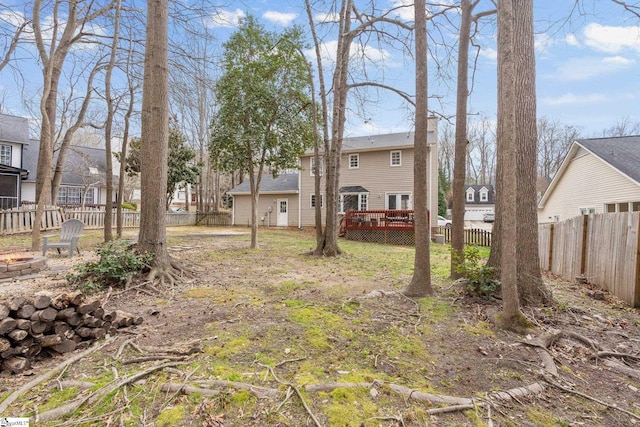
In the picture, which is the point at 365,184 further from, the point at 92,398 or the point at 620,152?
the point at 92,398

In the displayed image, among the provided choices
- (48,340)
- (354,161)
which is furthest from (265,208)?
(48,340)

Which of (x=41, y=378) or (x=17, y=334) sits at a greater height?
(x=17, y=334)

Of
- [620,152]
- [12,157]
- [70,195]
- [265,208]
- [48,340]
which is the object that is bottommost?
[48,340]

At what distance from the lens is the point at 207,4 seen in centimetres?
682

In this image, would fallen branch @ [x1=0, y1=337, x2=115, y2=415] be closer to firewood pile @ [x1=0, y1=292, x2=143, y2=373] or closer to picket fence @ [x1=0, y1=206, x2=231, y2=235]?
firewood pile @ [x1=0, y1=292, x2=143, y2=373]

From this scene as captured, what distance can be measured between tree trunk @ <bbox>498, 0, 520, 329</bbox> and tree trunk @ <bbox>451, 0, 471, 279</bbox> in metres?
2.04

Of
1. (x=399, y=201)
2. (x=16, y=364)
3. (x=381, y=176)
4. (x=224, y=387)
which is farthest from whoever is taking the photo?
(x=381, y=176)

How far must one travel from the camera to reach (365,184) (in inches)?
736

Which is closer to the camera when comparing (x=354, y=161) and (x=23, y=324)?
(x=23, y=324)

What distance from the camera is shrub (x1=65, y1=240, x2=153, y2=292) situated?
201 inches

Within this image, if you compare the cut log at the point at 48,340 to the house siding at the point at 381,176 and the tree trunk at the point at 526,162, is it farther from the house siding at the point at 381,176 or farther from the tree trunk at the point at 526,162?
the house siding at the point at 381,176

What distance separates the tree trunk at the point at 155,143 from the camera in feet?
19.1

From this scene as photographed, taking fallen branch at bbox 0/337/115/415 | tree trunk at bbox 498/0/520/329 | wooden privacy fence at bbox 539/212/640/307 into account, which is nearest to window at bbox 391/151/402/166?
wooden privacy fence at bbox 539/212/640/307

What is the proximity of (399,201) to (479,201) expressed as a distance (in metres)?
27.9
